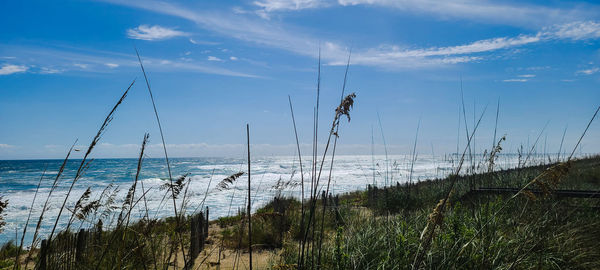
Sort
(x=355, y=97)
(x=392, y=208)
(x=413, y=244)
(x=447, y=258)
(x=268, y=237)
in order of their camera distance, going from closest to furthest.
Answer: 1. (x=355, y=97)
2. (x=447, y=258)
3. (x=413, y=244)
4. (x=268, y=237)
5. (x=392, y=208)

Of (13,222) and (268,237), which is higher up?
(268,237)

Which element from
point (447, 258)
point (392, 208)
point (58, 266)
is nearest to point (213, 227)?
point (392, 208)

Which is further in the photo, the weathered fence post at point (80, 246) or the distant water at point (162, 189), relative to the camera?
the distant water at point (162, 189)

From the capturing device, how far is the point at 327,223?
735cm

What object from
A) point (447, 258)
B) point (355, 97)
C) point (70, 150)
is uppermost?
point (355, 97)

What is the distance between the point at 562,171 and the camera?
1886mm

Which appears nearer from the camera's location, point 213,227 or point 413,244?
point 413,244

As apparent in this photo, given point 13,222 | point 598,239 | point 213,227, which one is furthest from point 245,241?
point 13,222

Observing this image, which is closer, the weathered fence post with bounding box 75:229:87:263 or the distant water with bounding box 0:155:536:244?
the weathered fence post with bounding box 75:229:87:263

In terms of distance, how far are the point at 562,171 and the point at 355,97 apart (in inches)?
47.3

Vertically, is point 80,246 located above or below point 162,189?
below

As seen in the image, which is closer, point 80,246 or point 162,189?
point 162,189

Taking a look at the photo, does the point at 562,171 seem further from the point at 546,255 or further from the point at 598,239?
the point at 598,239

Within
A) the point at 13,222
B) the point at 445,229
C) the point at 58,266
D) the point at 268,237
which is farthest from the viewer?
the point at 13,222
